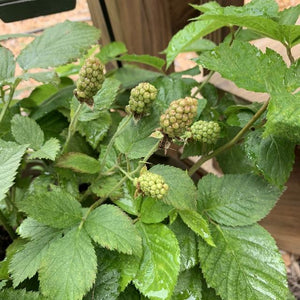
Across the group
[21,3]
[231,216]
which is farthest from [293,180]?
[21,3]

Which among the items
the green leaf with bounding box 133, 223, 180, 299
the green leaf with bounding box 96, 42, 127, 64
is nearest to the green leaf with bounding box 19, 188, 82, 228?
the green leaf with bounding box 133, 223, 180, 299

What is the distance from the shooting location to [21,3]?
54 cm

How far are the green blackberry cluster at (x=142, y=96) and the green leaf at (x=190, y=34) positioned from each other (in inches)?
6.3

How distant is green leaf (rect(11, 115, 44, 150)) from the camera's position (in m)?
0.51

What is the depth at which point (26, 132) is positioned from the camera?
0.52m

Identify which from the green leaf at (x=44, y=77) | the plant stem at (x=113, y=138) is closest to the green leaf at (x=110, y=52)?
the green leaf at (x=44, y=77)

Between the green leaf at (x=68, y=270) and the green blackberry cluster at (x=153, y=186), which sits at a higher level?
the green blackberry cluster at (x=153, y=186)

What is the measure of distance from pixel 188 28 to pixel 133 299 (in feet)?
1.45

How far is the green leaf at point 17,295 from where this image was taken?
444mm

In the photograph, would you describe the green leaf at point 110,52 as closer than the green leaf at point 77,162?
No

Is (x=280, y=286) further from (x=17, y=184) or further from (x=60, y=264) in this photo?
(x=17, y=184)

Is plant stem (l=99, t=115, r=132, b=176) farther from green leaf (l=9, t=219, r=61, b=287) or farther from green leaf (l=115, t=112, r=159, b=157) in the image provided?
green leaf (l=9, t=219, r=61, b=287)

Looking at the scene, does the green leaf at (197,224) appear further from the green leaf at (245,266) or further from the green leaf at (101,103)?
the green leaf at (101,103)

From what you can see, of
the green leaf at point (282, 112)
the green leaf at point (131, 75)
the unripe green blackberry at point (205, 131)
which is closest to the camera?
the green leaf at point (282, 112)
